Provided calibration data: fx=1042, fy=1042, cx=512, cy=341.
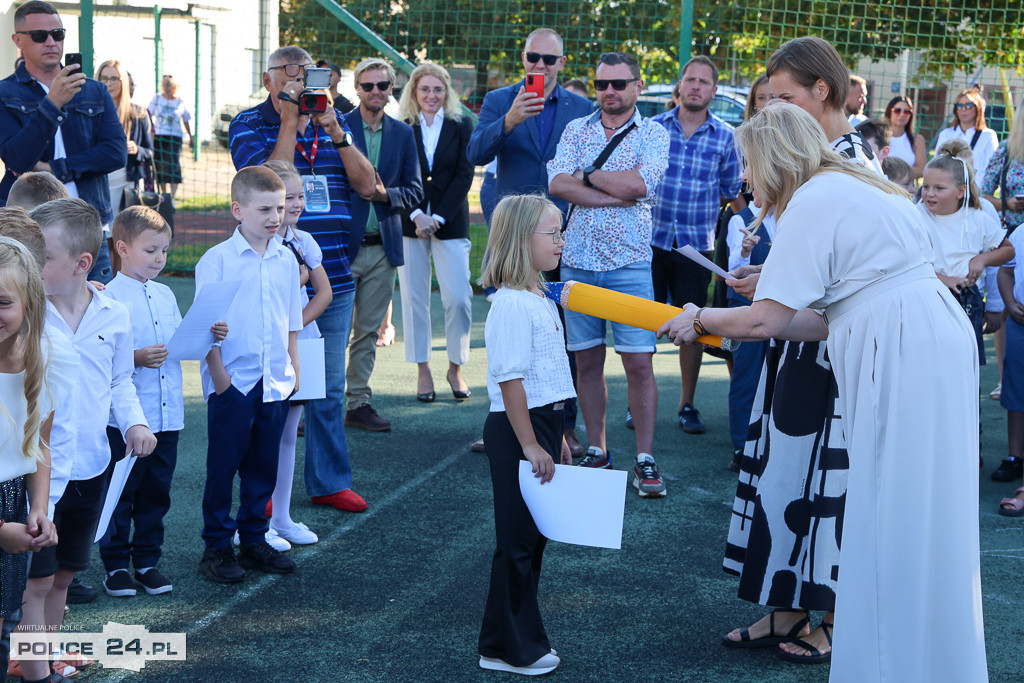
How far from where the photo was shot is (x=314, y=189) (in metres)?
4.87

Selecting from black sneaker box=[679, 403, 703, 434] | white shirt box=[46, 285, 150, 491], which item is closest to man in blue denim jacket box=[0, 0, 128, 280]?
white shirt box=[46, 285, 150, 491]

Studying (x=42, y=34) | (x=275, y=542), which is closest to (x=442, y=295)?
(x=42, y=34)

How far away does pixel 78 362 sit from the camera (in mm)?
2863

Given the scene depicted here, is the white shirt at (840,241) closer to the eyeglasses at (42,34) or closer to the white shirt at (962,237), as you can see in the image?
the white shirt at (962,237)

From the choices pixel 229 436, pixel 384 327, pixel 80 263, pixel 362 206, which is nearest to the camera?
pixel 80 263

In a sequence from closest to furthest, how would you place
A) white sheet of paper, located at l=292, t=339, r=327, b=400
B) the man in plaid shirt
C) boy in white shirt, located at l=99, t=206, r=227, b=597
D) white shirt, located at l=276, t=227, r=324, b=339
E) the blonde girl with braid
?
1. the blonde girl with braid
2. boy in white shirt, located at l=99, t=206, r=227, b=597
3. white sheet of paper, located at l=292, t=339, r=327, b=400
4. white shirt, located at l=276, t=227, r=324, b=339
5. the man in plaid shirt

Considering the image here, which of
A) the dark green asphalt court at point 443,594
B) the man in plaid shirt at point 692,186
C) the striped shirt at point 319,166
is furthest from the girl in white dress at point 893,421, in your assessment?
the man in plaid shirt at point 692,186

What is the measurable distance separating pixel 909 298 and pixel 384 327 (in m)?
6.13

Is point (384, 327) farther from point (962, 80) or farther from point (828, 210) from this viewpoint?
point (962, 80)

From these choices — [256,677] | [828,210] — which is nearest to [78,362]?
[256,677]

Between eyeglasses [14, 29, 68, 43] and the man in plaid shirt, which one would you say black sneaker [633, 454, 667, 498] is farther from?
eyeglasses [14, 29, 68, 43]

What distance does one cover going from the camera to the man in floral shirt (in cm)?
525

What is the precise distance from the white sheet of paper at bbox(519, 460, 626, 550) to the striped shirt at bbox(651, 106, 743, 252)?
3.28 meters

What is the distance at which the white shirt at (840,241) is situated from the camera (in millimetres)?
2947
